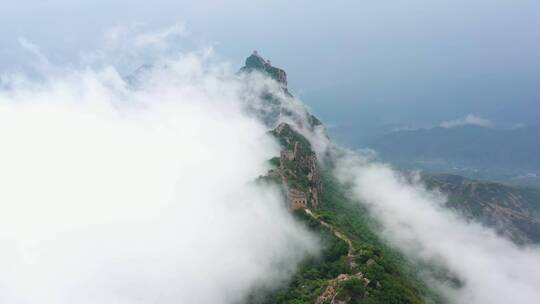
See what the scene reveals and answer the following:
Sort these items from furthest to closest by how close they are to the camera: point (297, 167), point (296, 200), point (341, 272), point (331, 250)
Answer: point (297, 167) < point (296, 200) < point (331, 250) < point (341, 272)

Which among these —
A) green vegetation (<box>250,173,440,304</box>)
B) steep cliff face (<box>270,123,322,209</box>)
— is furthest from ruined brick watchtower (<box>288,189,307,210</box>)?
green vegetation (<box>250,173,440,304</box>)

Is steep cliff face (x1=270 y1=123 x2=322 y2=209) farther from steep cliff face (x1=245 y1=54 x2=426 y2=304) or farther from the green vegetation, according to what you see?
the green vegetation

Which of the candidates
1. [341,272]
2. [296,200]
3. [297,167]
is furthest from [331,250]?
[297,167]

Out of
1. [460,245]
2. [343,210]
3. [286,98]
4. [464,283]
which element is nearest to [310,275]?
[343,210]

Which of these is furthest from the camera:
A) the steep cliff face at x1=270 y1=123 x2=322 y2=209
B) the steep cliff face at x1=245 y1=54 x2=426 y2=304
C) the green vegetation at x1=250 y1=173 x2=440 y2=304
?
the steep cliff face at x1=270 y1=123 x2=322 y2=209

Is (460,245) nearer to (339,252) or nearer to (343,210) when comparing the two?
(343,210)

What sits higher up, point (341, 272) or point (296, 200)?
point (296, 200)

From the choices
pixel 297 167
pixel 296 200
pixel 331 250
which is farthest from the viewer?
pixel 297 167

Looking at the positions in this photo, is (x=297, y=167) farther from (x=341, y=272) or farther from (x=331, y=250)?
(x=341, y=272)

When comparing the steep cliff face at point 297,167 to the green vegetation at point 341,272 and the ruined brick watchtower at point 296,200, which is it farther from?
the green vegetation at point 341,272

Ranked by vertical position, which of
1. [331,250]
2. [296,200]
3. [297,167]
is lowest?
[331,250]

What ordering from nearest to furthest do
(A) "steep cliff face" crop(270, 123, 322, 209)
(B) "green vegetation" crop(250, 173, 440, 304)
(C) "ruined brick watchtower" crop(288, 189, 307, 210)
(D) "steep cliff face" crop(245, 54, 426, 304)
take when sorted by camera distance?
(B) "green vegetation" crop(250, 173, 440, 304) → (D) "steep cliff face" crop(245, 54, 426, 304) → (C) "ruined brick watchtower" crop(288, 189, 307, 210) → (A) "steep cliff face" crop(270, 123, 322, 209)
